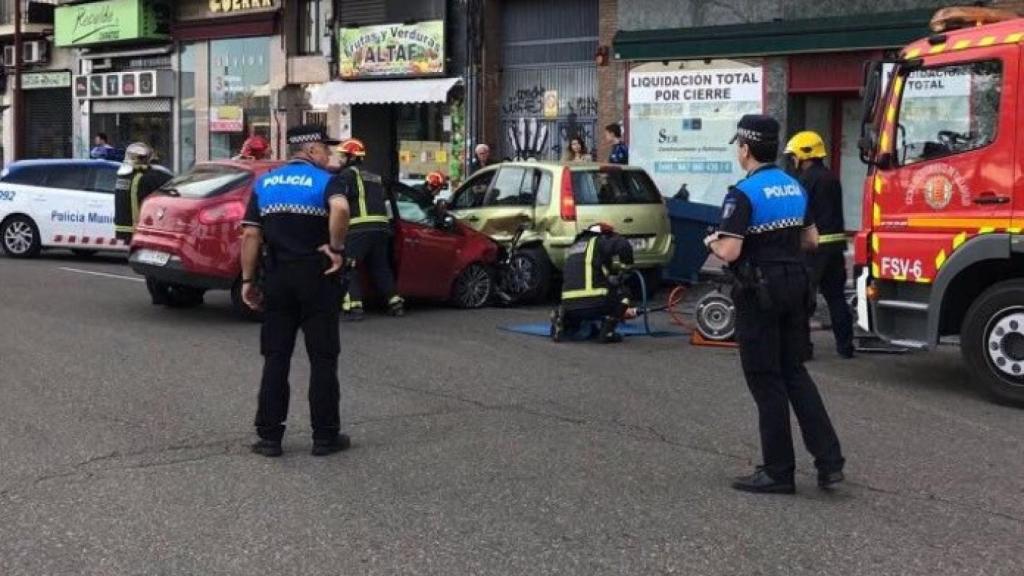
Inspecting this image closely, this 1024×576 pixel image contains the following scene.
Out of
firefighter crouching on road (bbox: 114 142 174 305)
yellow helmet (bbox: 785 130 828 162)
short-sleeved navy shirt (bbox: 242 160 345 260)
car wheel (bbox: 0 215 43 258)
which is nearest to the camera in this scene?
short-sleeved navy shirt (bbox: 242 160 345 260)

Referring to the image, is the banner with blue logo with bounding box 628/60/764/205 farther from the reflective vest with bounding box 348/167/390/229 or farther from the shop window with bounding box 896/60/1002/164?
the shop window with bounding box 896/60/1002/164

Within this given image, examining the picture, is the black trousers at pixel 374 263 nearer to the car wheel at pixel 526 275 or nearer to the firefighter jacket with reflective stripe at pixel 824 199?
the car wheel at pixel 526 275

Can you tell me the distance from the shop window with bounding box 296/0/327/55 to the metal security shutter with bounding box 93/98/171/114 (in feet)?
15.6

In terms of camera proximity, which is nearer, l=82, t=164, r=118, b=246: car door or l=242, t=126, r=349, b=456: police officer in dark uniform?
l=242, t=126, r=349, b=456: police officer in dark uniform

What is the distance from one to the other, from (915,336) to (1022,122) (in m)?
1.67

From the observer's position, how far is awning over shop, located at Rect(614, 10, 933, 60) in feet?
52.1

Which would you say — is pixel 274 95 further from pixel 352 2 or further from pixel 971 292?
pixel 971 292

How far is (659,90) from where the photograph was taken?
1889cm

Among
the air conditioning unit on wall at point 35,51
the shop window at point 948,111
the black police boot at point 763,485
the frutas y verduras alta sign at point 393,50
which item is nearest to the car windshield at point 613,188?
the shop window at point 948,111

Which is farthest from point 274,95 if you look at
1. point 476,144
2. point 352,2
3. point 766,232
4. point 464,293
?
point 766,232

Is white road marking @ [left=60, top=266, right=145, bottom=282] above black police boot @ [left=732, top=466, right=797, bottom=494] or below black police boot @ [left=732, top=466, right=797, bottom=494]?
above

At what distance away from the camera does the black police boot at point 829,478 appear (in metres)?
5.55

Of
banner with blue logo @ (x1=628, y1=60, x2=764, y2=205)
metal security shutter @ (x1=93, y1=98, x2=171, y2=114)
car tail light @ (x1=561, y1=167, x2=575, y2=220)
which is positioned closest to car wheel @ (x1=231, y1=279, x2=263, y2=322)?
car tail light @ (x1=561, y1=167, x2=575, y2=220)

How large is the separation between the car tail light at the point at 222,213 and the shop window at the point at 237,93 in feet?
49.1
